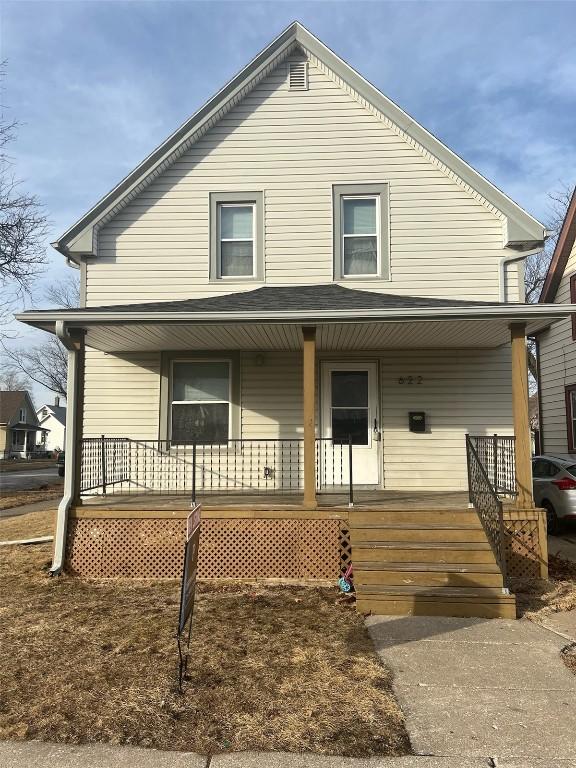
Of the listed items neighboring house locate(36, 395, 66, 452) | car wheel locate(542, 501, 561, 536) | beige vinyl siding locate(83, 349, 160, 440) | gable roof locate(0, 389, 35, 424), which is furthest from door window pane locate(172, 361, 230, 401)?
neighboring house locate(36, 395, 66, 452)

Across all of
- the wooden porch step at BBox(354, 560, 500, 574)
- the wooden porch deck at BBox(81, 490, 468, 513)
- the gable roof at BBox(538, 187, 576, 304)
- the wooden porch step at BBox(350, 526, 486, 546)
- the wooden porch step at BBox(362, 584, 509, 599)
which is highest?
the gable roof at BBox(538, 187, 576, 304)

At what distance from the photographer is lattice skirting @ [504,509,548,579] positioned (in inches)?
280

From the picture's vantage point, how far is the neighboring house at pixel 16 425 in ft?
193

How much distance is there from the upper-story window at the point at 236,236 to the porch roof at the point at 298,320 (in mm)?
599

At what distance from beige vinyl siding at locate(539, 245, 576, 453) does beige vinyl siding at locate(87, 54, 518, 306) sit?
6.31 m

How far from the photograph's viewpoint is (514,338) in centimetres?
751

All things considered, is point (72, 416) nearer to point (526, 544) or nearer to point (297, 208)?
point (297, 208)

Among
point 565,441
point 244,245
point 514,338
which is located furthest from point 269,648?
point 565,441

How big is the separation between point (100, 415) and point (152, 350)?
136cm

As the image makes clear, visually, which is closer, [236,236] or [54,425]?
[236,236]

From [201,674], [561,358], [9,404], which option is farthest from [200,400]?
[9,404]

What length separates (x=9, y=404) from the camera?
61.1 metres

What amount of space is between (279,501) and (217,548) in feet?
3.73

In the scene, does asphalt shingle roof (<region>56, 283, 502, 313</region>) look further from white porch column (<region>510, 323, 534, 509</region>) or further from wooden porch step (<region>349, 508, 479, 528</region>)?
wooden porch step (<region>349, 508, 479, 528</region>)
